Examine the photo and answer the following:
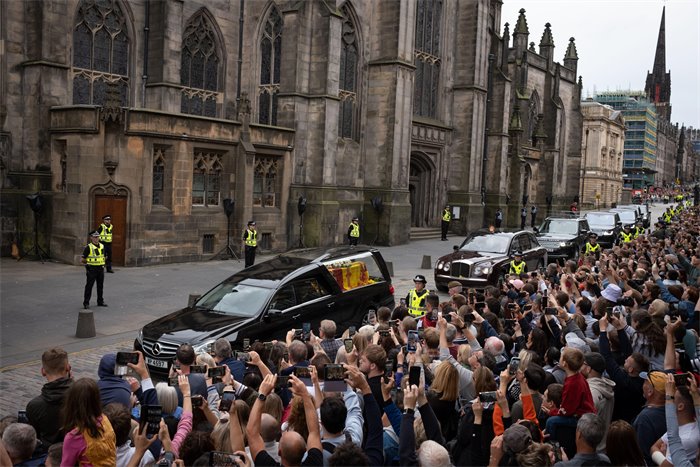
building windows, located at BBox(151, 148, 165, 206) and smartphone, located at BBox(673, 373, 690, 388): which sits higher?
building windows, located at BBox(151, 148, 165, 206)

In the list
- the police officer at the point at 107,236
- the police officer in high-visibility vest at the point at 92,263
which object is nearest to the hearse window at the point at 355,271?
the police officer in high-visibility vest at the point at 92,263

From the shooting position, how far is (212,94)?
2786 cm

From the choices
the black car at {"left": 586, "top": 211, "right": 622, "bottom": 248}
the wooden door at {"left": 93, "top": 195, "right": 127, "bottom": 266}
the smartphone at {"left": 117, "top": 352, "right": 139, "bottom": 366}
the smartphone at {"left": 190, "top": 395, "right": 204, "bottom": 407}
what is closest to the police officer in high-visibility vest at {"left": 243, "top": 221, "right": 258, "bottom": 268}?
the wooden door at {"left": 93, "top": 195, "right": 127, "bottom": 266}

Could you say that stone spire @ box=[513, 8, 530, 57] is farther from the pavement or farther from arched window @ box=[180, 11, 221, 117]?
the pavement

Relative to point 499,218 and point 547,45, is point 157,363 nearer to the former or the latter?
point 499,218

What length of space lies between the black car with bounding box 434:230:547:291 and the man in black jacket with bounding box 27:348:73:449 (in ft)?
43.1

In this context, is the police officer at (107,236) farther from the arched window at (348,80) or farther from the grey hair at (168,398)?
the arched window at (348,80)

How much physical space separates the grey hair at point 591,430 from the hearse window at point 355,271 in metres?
7.64

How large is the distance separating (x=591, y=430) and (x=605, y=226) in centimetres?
2737

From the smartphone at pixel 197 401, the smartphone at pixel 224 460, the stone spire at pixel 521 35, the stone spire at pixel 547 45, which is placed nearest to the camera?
the smartphone at pixel 224 460

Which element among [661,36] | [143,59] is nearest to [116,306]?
[143,59]

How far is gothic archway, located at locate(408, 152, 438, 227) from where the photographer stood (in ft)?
118

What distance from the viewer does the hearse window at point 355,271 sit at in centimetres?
1190

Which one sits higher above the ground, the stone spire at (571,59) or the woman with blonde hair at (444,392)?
the stone spire at (571,59)
